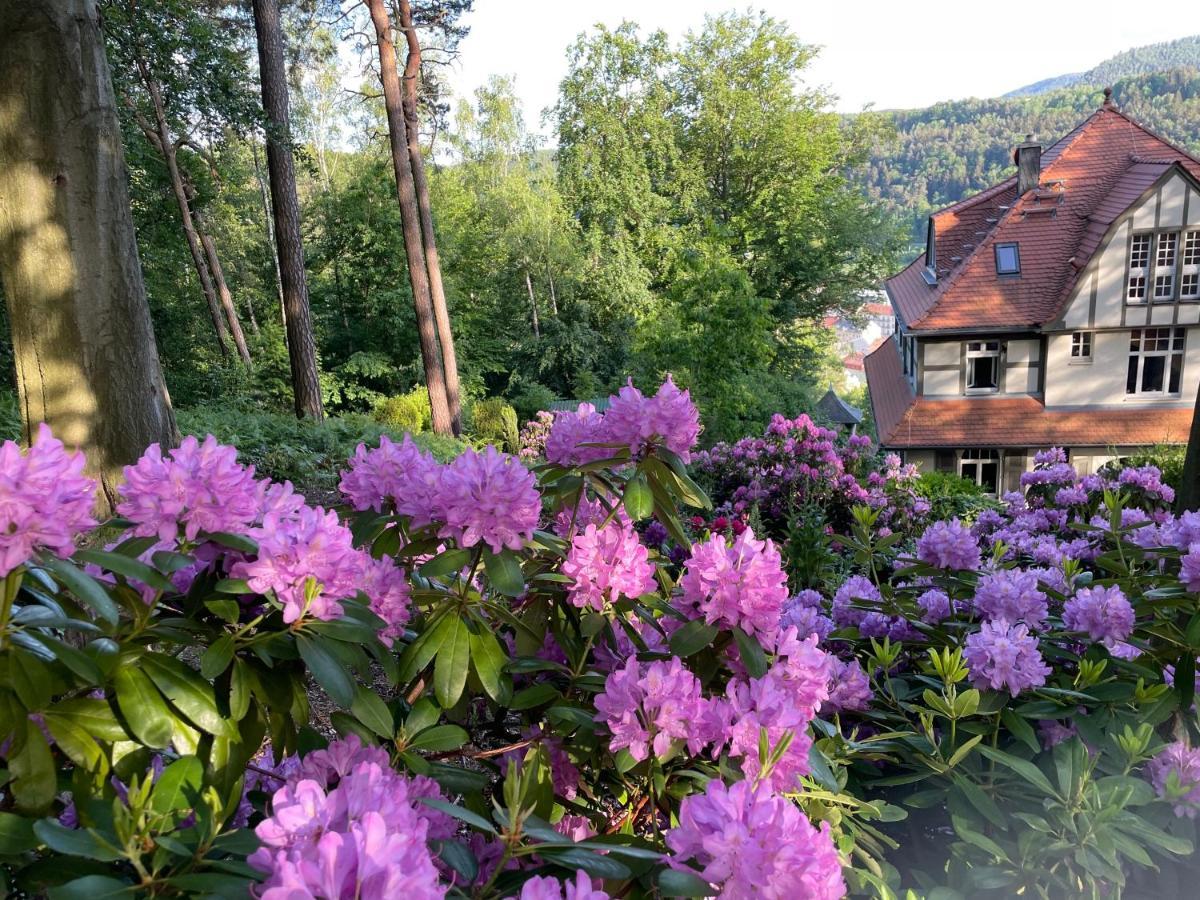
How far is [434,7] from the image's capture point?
1301 cm

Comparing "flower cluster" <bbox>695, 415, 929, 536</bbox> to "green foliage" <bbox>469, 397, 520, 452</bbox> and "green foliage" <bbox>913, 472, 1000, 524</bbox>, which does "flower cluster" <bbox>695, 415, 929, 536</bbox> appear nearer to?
"green foliage" <bbox>913, 472, 1000, 524</bbox>

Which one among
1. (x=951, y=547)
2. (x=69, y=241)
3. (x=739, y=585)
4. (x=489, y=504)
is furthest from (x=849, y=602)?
(x=69, y=241)

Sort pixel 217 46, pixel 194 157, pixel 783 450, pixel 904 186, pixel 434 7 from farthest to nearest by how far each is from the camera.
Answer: pixel 904 186 → pixel 194 157 → pixel 434 7 → pixel 217 46 → pixel 783 450

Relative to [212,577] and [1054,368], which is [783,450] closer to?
[212,577]

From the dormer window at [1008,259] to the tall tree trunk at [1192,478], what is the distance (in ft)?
42.7

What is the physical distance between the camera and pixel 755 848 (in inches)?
27.2

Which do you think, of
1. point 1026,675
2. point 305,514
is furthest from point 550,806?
point 1026,675

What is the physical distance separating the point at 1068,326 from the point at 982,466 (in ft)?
9.07

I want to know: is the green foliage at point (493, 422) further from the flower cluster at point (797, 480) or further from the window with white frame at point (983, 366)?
the window with white frame at point (983, 366)

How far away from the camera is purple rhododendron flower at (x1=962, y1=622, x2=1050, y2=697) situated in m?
1.29

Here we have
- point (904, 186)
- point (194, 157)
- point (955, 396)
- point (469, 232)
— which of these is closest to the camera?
point (955, 396)

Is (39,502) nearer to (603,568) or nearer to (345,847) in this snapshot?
(345,847)

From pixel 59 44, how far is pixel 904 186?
47.3m

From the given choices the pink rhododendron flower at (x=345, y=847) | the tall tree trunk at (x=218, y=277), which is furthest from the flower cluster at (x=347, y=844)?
the tall tree trunk at (x=218, y=277)
